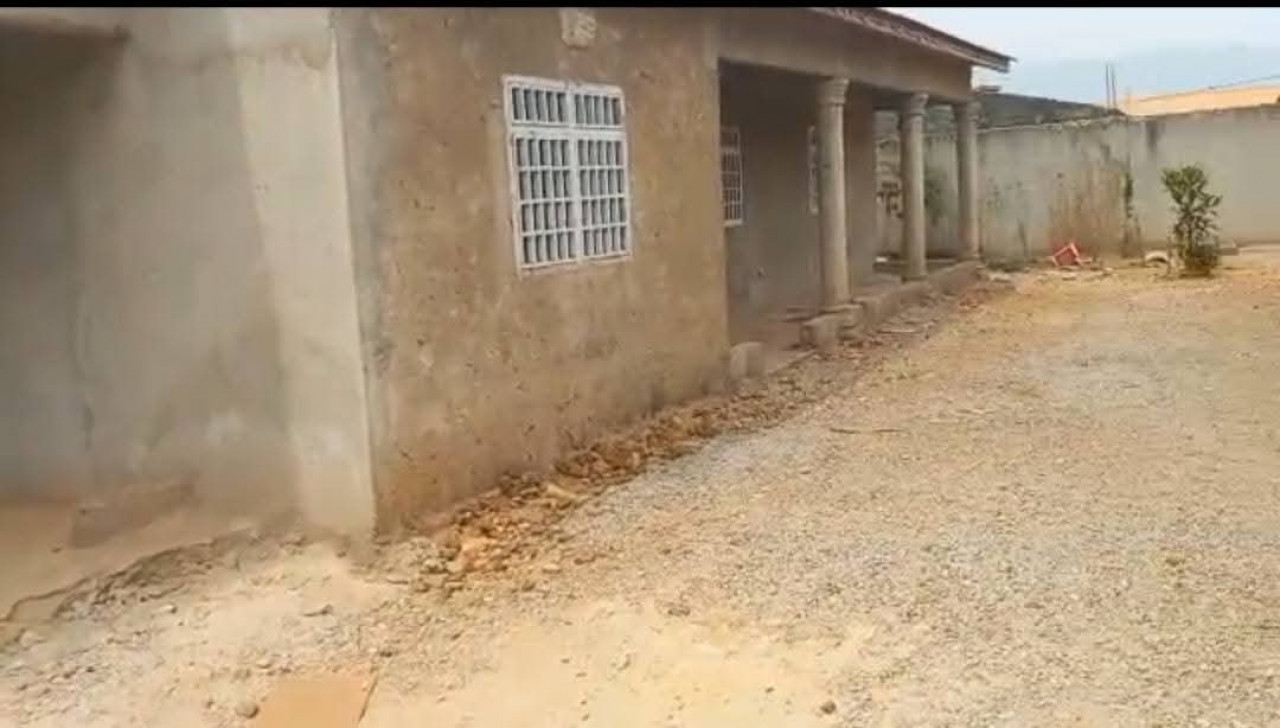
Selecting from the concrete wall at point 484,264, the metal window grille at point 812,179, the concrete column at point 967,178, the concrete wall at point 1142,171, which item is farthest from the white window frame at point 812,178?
the concrete wall at point 1142,171

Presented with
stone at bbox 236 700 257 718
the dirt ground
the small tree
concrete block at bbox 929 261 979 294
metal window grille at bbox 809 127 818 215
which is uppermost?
metal window grille at bbox 809 127 818 215

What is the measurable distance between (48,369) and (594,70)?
362cm

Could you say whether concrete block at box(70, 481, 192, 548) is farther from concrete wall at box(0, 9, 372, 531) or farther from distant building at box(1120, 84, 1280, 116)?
distant building at box(1120, 84, 1280, 116)

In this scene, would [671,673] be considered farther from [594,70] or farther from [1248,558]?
[594,70]

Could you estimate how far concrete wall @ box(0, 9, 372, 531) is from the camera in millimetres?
5855

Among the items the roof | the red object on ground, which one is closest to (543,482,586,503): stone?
the roof

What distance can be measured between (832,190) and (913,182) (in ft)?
11.4

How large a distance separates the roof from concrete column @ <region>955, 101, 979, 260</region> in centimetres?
85

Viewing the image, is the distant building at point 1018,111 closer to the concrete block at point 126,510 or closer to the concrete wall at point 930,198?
the concrete wall at point 930,198

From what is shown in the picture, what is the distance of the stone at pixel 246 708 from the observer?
15.8 ft

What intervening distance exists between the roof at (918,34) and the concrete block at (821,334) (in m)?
2.85

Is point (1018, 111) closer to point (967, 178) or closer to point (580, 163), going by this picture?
point (967, 178)

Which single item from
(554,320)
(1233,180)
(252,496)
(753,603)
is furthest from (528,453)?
(1233,180)

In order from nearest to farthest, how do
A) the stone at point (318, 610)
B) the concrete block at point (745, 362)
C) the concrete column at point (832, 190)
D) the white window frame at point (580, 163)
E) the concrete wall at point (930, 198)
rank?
the stone at point (318, 610), the white window frame at point (580, 163), the concrete block at point (745, 362), the concrete column at point (832, 190), the concrete wall at point (930, 198)
